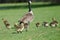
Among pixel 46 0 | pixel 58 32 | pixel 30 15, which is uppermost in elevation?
pixel 30 15

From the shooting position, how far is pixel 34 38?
9.69 meters

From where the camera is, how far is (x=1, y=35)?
34.7 ft

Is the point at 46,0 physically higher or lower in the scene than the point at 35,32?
lower

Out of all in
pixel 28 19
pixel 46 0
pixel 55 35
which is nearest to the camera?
pixel 55 35

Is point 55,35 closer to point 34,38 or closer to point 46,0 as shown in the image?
point 34,38

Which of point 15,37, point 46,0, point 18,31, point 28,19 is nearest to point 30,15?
point 28,19

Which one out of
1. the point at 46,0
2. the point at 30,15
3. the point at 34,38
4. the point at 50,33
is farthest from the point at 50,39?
the point at 46,0

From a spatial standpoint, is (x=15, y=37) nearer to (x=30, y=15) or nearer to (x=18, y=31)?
(x=18, y=31)

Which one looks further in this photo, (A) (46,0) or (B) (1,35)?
(A) (46,0)

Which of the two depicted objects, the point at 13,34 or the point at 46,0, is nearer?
the point at 13,34

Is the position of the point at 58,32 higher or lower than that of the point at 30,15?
lower

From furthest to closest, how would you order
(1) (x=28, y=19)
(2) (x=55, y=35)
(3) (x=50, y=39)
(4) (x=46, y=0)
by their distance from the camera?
1. (4) (x=46, y=0)
2. (1) (x=28, y=19)
3. (2) (x=55, y=35)
4. (3) (x=50, y=39)

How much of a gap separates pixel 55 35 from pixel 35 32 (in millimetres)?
994

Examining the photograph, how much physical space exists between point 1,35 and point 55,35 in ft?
7.35
